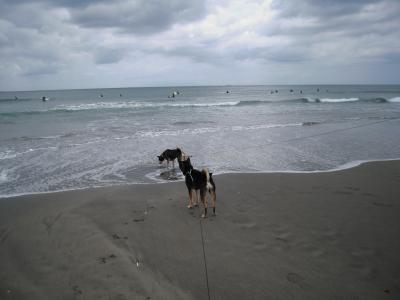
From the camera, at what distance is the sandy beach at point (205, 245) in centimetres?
402

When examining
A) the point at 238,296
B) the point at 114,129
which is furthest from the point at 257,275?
the point at 114,129

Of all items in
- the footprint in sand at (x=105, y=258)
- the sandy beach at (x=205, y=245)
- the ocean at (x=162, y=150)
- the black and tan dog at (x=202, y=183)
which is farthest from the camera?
the ocean at (x=162, y=150)

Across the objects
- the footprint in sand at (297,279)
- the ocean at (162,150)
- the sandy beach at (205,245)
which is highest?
the ocean at (162,150)

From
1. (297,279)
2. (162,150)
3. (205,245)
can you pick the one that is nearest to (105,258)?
(205,245)

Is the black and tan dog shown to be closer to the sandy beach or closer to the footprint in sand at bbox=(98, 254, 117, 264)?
the sandy beach

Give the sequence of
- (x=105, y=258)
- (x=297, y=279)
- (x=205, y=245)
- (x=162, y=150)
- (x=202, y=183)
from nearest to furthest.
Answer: (x=297, y=279) < (x=105, y=258) < (x=205, y=245) < (x=202, y=183) < (x=162, y=150)

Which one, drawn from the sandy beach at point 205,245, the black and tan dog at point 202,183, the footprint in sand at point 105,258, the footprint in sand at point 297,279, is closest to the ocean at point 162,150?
the sandy beach at point 205,245

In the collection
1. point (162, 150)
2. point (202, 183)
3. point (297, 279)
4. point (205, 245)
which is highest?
point (202, 183)

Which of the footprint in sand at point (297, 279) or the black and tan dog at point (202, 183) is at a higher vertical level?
the black and tan dog at point (202, 183)

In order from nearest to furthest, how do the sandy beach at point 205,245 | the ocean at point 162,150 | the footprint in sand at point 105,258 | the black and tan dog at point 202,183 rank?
the sandy beach at point 205,245
the footprint in sand at point 105,258
the black and tan dog at point 202,183
the ocean at point 162,150

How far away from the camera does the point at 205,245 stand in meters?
5.08

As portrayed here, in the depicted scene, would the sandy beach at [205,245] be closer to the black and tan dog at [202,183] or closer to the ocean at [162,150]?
the black and tan dog at [202,183]

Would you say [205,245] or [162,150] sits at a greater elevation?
[162,150]

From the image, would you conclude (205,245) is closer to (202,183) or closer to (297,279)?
(202,183)
